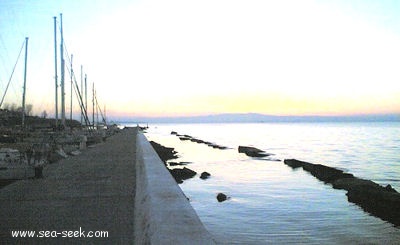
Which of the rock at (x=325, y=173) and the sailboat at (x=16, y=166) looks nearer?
the sailboat at (x=16, y=166)

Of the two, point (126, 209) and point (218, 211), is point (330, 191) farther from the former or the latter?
point (126, 209)

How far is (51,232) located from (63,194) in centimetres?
260

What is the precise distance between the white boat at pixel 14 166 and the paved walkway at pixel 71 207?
2.74 ft

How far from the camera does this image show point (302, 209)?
1567 cm

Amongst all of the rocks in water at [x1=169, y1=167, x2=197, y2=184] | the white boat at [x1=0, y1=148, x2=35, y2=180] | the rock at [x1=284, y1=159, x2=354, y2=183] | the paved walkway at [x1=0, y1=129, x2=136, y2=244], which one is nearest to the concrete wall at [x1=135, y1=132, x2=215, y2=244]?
the paved walkway at [x1=0, y1=129, x2=136, y2=244]

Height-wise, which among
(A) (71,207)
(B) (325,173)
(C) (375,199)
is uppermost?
(A) (71,207)

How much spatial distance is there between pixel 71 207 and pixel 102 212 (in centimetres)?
76

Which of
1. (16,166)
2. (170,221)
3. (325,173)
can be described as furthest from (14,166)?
(325,173)

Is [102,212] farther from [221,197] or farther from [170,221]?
[221,197]

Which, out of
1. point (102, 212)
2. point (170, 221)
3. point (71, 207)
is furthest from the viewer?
point (71, 207)

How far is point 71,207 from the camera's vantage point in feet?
21.3

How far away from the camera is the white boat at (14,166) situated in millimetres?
10555

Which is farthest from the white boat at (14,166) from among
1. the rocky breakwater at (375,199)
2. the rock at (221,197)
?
the rocky breakwater at (375,199)

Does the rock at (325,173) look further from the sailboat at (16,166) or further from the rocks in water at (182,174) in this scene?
the sailboat at (16,166)
